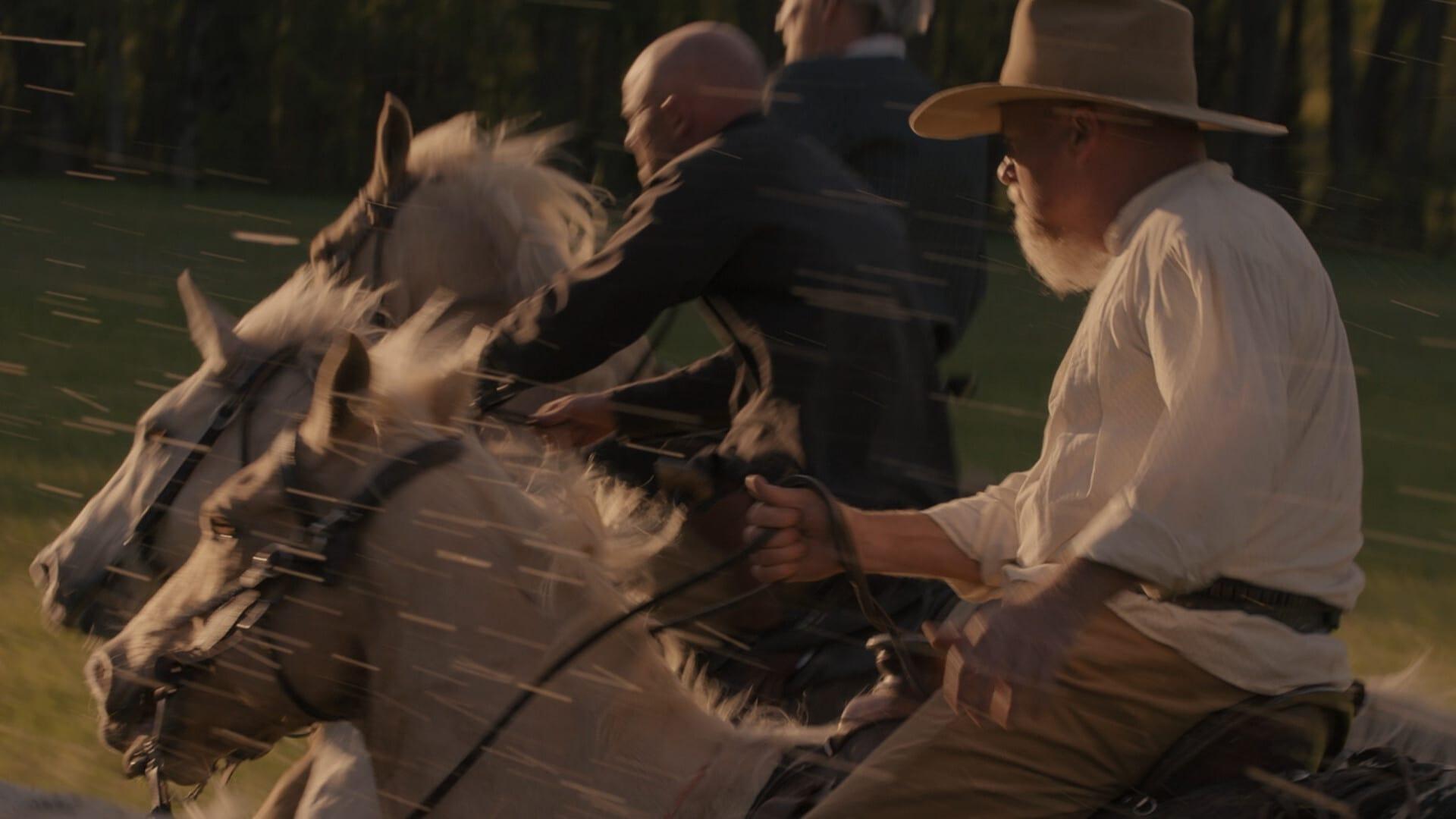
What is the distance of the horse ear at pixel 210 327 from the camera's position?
446cm

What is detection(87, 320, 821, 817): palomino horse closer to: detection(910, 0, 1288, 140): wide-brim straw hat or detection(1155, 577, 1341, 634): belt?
detection(1155, 577, 1341, 634): belt

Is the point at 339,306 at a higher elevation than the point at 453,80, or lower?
higher

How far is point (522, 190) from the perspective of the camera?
18.2 ft

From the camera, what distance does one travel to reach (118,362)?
1588 centimetres

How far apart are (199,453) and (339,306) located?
472 millimetres

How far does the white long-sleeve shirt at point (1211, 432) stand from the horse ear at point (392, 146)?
3329 mm

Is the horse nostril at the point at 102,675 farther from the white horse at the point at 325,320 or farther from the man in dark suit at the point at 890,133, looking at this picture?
the man in dark suit at the point at 890,133

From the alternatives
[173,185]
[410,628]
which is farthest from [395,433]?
[173,185]

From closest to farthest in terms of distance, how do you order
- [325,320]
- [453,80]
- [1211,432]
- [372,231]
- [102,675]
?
[1211,432]
[102,675]
[325,320]
[372,231]
[453,80]

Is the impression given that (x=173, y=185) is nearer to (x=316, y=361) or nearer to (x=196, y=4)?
(x=196, y=4)

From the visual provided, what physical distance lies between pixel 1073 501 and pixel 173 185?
3502 centimetres

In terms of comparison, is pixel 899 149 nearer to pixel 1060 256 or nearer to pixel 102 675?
pixel 1060 256

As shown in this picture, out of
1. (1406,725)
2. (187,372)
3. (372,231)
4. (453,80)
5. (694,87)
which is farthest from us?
(453,80)

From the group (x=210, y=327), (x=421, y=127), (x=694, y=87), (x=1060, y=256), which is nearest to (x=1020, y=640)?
(x=1060, y=256)
